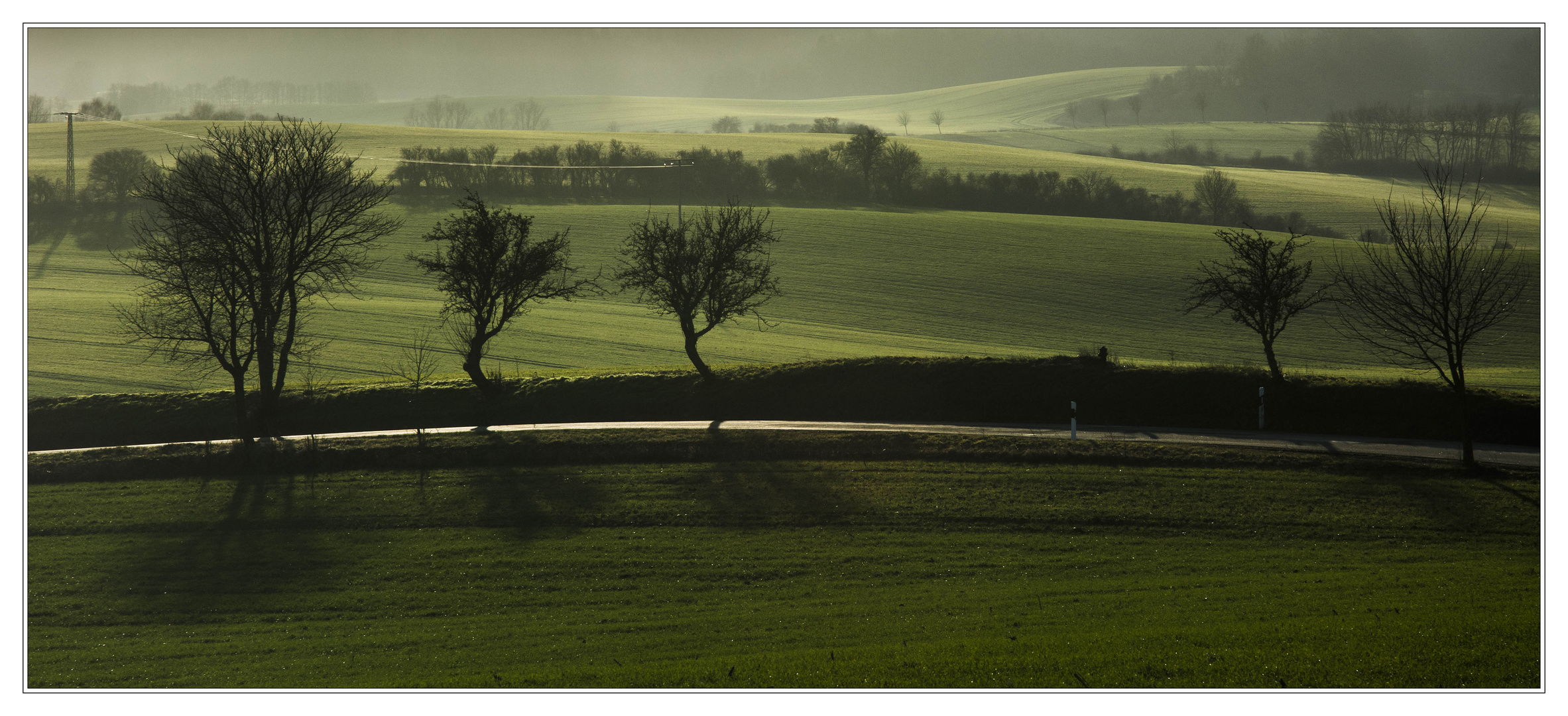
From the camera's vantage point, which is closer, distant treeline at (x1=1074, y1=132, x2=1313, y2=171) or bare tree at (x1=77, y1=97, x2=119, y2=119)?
bare tree at (x1=77, y1=97, x2=119, y2=119)

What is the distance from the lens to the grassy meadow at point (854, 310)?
4381 cm

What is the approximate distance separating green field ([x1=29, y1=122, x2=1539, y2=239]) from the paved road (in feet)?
176

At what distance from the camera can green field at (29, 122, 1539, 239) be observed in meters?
76.3

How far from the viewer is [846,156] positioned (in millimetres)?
83000

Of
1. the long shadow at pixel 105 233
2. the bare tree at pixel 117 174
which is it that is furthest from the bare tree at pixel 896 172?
the long shadow at pixel 105 233

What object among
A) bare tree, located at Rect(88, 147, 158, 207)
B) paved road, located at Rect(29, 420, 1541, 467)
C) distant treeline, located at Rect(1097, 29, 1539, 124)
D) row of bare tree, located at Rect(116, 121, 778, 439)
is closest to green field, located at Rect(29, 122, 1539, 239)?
bare tree, located at Rect(88, 147, 158, 207)

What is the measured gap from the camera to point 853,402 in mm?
30062

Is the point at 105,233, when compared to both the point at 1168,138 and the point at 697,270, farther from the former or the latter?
the point at 1168,138

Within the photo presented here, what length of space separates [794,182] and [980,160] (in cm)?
2974

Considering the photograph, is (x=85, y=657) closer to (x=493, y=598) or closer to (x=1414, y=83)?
(x=493, y=598)

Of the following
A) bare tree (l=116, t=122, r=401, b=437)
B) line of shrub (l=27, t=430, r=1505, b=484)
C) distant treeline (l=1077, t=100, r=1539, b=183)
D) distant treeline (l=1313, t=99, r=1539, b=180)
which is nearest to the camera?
line of shrub (l=27, t=430, r=1505, b=484)

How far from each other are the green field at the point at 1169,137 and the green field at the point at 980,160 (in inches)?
1155

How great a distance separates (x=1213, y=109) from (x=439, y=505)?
647ft

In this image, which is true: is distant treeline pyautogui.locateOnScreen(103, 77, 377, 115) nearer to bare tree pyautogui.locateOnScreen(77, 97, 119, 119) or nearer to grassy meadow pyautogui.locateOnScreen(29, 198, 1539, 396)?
bare tree pyautogui.locateOnScreen(77, 97, 119, 119)
